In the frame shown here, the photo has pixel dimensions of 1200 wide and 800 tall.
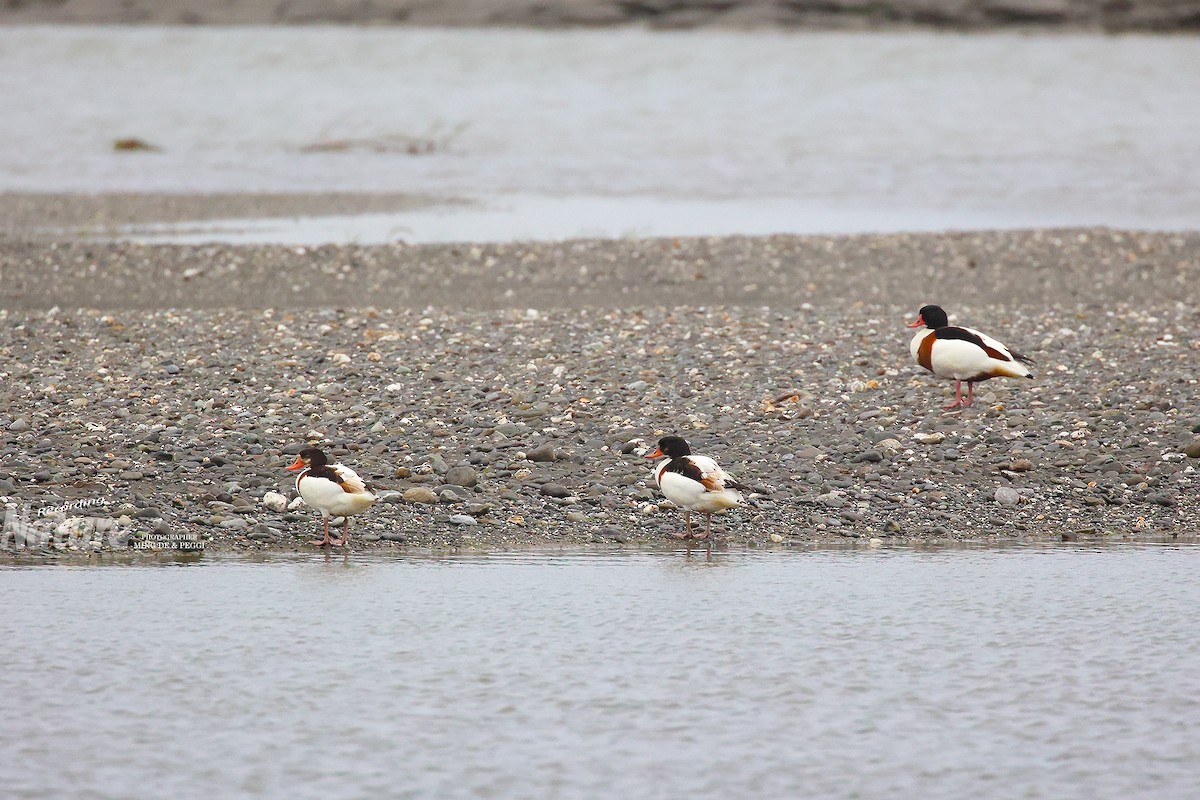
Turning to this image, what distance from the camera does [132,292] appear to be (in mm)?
18828

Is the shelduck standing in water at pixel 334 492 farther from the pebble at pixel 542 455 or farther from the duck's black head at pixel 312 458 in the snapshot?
the pebble at pixel 542 455

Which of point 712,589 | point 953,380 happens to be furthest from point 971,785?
point 953,380

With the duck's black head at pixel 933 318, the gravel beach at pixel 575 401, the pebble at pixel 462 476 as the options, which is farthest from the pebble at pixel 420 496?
the duck's black head at pixel 933 318

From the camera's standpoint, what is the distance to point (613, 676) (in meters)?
7.91

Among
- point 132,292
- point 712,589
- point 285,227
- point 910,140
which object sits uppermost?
point 910,140

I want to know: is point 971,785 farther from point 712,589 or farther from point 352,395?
point 352,395

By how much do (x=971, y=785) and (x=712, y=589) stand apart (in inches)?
115

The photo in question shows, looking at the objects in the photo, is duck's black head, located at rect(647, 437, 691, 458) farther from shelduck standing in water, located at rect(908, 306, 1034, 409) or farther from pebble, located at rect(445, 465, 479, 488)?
shelduck standing in water, located at rect(908, 306, 1034, 409)

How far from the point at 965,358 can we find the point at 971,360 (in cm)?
5

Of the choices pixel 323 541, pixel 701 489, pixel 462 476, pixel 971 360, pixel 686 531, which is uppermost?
pixel 971 360

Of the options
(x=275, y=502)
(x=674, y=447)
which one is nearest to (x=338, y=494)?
(x=275, y=502)

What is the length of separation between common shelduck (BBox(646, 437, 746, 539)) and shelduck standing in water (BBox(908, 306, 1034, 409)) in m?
3.32

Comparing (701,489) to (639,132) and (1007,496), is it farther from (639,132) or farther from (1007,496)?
(639,132)

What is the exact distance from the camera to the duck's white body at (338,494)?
32.8ft
